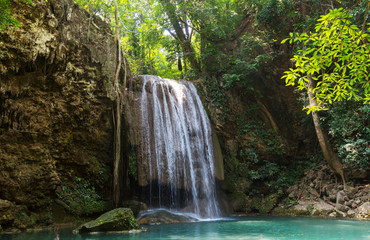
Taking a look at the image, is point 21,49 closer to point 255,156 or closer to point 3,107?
point 3,107

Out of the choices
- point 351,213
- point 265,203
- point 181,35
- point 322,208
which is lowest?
point 351,213

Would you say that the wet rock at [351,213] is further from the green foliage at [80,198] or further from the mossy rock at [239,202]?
the green foliage at [80,198]

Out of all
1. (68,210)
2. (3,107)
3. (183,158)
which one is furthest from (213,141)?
(3,107)

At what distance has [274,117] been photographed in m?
15.2

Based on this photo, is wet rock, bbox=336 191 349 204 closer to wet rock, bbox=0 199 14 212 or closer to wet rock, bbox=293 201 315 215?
wet rock, bbox=293 201 315 215

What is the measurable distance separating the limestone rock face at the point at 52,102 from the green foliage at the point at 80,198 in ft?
0.75

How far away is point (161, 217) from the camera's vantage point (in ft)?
31.1

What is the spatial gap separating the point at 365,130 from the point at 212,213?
6.63 metres

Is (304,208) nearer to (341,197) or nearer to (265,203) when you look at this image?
(341,197)

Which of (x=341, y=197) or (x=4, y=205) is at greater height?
(x=4, y=205)

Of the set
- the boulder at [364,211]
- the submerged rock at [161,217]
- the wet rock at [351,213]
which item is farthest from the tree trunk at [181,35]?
the boulder at [364,211]

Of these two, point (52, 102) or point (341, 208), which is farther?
point (341, 208)

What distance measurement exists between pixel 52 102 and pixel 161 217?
514 centimetres

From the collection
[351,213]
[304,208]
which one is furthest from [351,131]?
[304,208]
